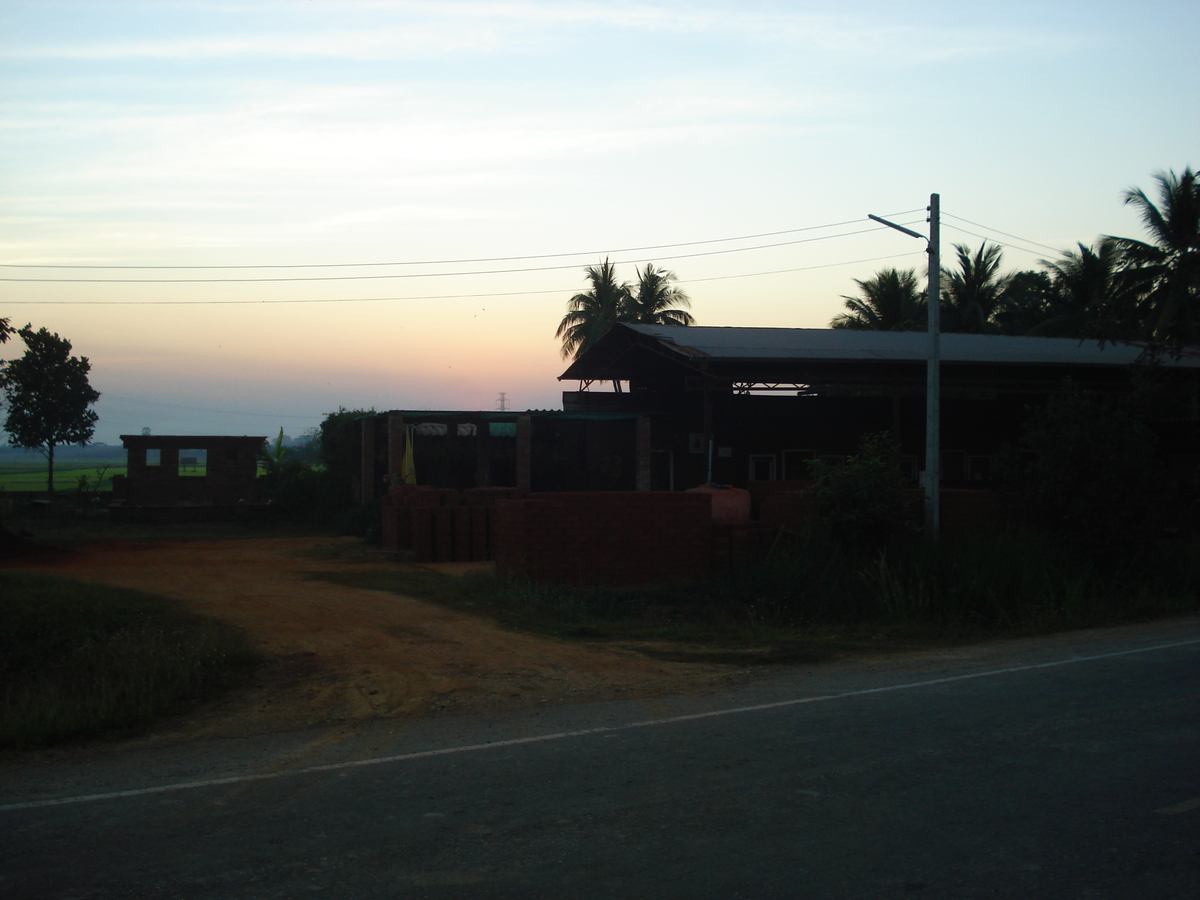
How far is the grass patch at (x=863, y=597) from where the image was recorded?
495 inches

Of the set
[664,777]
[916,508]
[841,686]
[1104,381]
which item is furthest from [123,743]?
[1104,381]

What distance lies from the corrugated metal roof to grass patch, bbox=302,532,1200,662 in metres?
9.25

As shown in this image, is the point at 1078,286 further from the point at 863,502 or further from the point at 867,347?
the point at 863,502

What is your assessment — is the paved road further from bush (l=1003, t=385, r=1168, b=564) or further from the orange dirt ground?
bush (l=1003, t=385, r=1168, b=564)

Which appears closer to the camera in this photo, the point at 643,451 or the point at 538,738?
the point at 538,738

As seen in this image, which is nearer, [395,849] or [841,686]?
[395,849]

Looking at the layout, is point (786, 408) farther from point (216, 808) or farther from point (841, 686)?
point (216, 808)

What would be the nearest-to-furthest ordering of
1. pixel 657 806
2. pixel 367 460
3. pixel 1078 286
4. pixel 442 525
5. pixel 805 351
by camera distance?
pixel 657 806 → pixel 442 525 → pixel 805 351 → pixel 367 460 → pixel 1078 286

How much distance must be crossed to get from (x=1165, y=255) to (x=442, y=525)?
2994 cm

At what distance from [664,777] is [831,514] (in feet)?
32.2

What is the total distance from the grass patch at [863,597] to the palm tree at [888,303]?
33.8 meters

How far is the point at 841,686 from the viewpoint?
897 cm

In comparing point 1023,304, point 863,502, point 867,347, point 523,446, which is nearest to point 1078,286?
point 1023,304

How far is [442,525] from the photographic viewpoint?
19.9m
